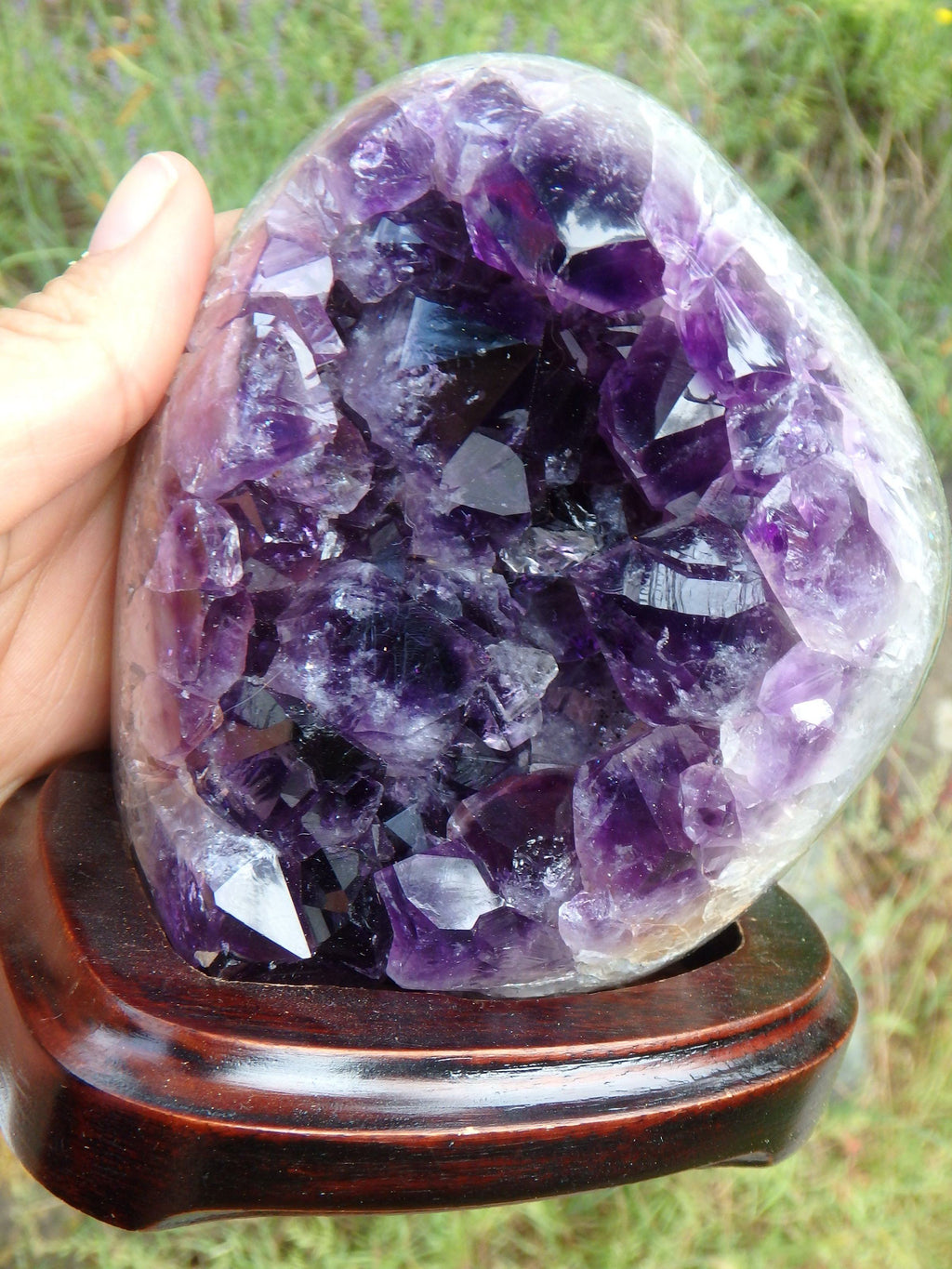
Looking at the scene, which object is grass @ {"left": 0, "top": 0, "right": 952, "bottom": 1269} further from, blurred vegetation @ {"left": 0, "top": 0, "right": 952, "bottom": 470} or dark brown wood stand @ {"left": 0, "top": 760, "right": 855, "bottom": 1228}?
dark brown wood stand @ {"left": 0, "top": 760, "right": 855, "bottom": 1228}

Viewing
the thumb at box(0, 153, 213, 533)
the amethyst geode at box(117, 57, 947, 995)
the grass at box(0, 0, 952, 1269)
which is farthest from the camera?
the grass at box(0, 0, 952, 1269)

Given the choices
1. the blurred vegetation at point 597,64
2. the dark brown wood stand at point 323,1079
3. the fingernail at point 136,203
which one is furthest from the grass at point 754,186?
the dark brown wood stand at point 323,1079

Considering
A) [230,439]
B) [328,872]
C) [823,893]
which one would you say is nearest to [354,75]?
[230,439]

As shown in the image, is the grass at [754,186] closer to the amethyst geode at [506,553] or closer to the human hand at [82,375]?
the human hand at [82,375]

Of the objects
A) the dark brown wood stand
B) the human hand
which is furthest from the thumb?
the dark brown wood stand

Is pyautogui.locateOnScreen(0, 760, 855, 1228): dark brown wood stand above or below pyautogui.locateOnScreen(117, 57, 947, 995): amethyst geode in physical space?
below

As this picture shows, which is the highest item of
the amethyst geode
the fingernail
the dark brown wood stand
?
the fingernail

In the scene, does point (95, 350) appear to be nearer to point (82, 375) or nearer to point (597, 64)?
point (82, 375)

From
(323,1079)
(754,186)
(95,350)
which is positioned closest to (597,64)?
(754,186)
